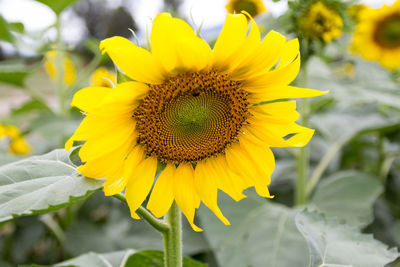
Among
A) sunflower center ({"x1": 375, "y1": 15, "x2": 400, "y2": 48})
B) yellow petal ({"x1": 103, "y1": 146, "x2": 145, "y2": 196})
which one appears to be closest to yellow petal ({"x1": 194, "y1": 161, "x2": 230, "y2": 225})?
yellow petal ({"x1": 103, "y1": 146, "x2": 145, "y2": 196})

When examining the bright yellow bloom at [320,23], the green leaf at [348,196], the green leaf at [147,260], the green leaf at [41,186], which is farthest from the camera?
the green leaf at [348,196]

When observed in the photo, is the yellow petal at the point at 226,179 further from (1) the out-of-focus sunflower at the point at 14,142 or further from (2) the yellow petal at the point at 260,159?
(1) the out-of-focus sunflower at the point at 14,142

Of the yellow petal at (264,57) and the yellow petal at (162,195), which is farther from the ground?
the yellow petal at (264,57)

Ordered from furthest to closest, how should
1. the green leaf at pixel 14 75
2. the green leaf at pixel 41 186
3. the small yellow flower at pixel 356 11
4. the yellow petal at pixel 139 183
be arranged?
the small yellow flower at pixel 356 11, the green leaf at pixel 14 75, the yellow petal at pixel 139 183, the green leaf at pixel 41 186

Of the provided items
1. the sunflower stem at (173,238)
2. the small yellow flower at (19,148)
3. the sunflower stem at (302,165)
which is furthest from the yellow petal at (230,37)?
the small yellow flower at (19,148)

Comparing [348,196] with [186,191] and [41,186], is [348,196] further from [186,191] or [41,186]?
[41,186]

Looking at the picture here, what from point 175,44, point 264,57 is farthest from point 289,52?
point 175,44

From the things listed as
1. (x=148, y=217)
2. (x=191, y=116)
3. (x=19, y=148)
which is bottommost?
(x=19, y=148)
